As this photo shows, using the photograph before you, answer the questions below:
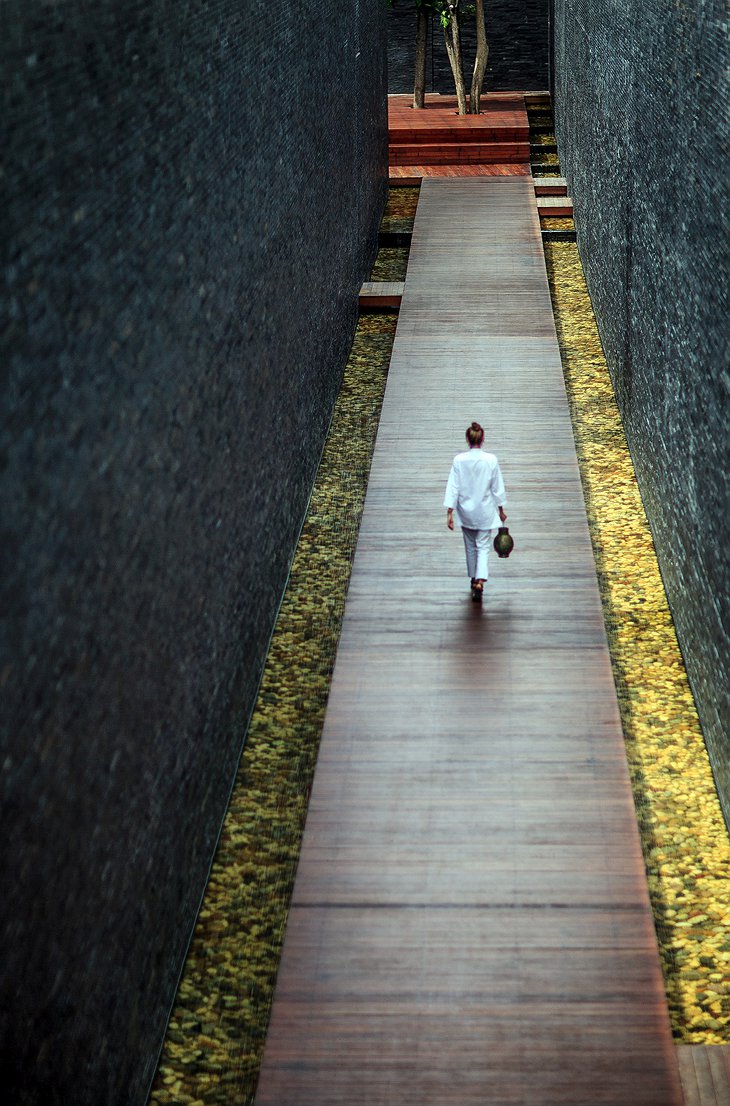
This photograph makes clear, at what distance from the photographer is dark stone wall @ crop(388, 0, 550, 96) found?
22.4m

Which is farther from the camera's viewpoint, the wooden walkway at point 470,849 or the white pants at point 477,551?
the white pants at point 477,551

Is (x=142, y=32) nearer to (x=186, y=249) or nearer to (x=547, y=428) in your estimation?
(x=186, y=249)

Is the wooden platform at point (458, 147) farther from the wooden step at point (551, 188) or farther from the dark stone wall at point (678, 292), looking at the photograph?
the dark stone wall at point (678, 292)

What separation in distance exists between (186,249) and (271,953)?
2969 mm

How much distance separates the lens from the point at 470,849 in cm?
527

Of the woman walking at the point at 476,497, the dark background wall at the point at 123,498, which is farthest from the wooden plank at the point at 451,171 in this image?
the woman walking at the point at 476,497

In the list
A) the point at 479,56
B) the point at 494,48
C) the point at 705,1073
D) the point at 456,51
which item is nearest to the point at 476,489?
the point at 705,1073

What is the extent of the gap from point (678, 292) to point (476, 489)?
1.73 m

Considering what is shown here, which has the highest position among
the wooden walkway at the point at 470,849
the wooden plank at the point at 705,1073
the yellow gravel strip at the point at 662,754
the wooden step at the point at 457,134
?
the wooden walkway at the point at 470,849

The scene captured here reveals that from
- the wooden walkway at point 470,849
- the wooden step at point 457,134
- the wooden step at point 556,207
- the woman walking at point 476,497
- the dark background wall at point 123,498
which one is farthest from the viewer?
the wooden step at point 457,134

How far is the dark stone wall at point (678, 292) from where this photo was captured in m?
6.09

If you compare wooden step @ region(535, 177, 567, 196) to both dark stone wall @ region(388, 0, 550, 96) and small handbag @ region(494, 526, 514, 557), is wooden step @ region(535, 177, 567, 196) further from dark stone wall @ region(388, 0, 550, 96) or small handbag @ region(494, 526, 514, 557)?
small handbag @ region(494, 526, 514, 557)

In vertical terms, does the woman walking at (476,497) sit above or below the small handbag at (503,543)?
above

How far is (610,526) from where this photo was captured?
28.7 ft
